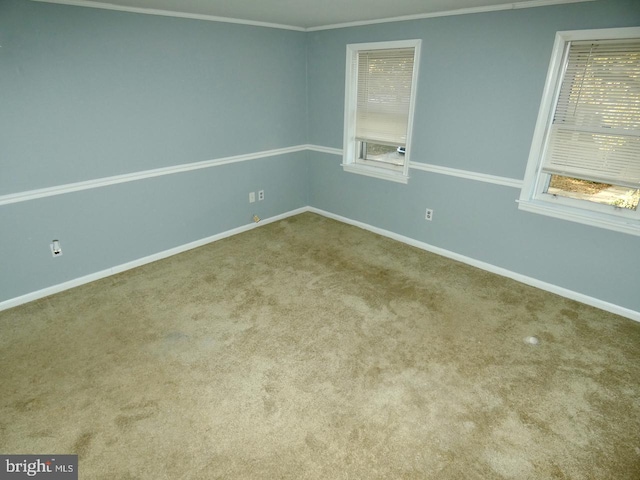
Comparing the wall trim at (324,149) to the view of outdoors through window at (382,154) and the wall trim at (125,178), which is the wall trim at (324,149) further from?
the wall trim at (125,178)

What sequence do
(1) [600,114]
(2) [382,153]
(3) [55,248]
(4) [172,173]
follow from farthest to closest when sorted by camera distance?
(2) [382,153] → (4) [172,173] → (3) [55,248] → (1) [600,114]

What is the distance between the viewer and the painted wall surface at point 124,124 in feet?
8.76

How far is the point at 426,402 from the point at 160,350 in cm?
180

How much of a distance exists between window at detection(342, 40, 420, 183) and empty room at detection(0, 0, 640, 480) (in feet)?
0.09

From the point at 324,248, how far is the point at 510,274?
190cm

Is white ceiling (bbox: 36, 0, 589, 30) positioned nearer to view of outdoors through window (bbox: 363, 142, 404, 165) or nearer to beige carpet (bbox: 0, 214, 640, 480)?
view of outdoors through window (bbox: 363, 142, 404, 165)

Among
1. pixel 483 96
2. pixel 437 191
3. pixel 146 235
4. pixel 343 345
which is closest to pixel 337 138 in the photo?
pixel 437 191

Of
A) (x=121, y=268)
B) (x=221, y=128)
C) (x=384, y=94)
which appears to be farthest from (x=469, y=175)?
(x=121, y=268)

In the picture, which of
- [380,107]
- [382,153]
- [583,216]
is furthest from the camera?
[382,153]

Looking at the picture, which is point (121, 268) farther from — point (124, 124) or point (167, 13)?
point (167, 13)

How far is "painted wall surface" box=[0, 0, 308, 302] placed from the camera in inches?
105

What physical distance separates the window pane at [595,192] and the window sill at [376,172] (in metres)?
1.40

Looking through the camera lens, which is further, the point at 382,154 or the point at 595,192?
the point at 382,154

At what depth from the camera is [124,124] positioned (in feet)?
10.4
